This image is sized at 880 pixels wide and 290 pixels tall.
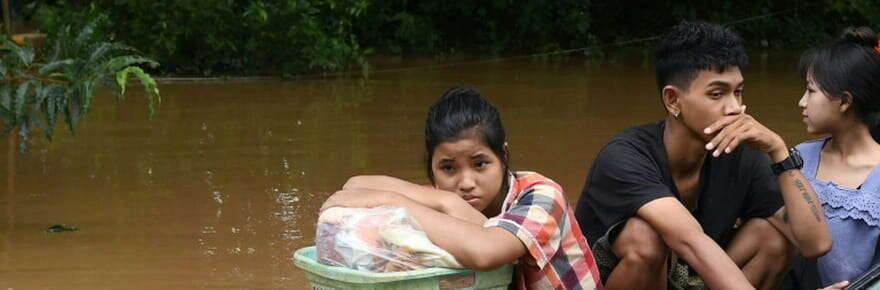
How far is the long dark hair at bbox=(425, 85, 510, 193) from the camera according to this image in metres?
3.22

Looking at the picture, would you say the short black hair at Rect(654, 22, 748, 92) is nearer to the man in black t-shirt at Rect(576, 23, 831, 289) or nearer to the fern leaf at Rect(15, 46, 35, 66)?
the man in black t-shirt at Rect(576, 23, 831, 289)

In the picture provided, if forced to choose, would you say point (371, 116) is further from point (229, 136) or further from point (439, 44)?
point (439, 44)

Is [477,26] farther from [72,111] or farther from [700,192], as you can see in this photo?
[700,192]

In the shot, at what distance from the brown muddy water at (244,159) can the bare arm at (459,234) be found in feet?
6.26

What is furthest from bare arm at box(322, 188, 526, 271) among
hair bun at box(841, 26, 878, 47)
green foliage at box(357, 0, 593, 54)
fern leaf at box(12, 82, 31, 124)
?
green foliage at box(357, 0, 593, 54)

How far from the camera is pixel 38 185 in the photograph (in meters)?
6.64

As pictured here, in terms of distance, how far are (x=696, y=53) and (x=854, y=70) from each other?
1.41 feet

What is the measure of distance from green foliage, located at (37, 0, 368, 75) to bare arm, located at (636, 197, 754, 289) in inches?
299

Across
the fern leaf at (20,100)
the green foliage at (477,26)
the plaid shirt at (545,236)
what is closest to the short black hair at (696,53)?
the plaid shirt at (545,236)

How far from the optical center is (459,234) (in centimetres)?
292

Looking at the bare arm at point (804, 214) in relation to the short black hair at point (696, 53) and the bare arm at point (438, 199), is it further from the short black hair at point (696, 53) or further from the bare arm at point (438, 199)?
the bare arm at point (438, 199)

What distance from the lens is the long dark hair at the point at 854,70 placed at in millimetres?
3576

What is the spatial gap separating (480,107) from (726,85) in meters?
0.72

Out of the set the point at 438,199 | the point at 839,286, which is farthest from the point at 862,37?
the point at 438,199
